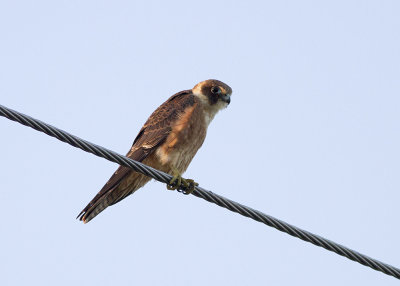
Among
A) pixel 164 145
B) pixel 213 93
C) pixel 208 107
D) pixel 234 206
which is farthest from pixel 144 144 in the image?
pixel 234 206

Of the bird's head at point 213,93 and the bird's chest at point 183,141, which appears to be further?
the bird's head at point 213,93

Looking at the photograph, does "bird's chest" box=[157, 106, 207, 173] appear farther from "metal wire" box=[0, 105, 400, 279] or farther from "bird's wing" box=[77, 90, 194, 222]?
"metal wire" box=[0, 105, 400, 279]

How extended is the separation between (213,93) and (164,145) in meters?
1.00

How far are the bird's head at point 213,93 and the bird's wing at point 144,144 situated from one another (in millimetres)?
167

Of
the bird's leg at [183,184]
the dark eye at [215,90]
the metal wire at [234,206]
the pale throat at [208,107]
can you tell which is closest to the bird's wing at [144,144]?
A: the pale throat at [208,107]

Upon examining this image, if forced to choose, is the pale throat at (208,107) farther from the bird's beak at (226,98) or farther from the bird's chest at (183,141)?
the bird's chest at (183,141)

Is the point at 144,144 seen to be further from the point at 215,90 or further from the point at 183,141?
the point at 215,90

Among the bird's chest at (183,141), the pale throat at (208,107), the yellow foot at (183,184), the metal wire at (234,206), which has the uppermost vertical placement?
the pale throat at (208,107)

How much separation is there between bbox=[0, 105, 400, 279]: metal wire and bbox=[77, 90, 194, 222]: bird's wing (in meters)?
1.77

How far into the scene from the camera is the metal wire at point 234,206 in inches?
132

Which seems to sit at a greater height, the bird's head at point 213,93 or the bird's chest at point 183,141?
the bird's head at point 213,93

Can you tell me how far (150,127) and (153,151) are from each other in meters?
0.32

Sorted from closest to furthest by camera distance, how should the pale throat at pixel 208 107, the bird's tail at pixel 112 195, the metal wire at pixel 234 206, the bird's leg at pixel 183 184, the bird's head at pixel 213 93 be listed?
the metal wire at pixel 234 206 < the bird's leg at pixel 183 184 < the bird's tail at pixel 112 195 < the pale throat at pixel 208 107 < the bird's head at pixel 213 93

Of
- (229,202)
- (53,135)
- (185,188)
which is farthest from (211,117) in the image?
(53,135)
